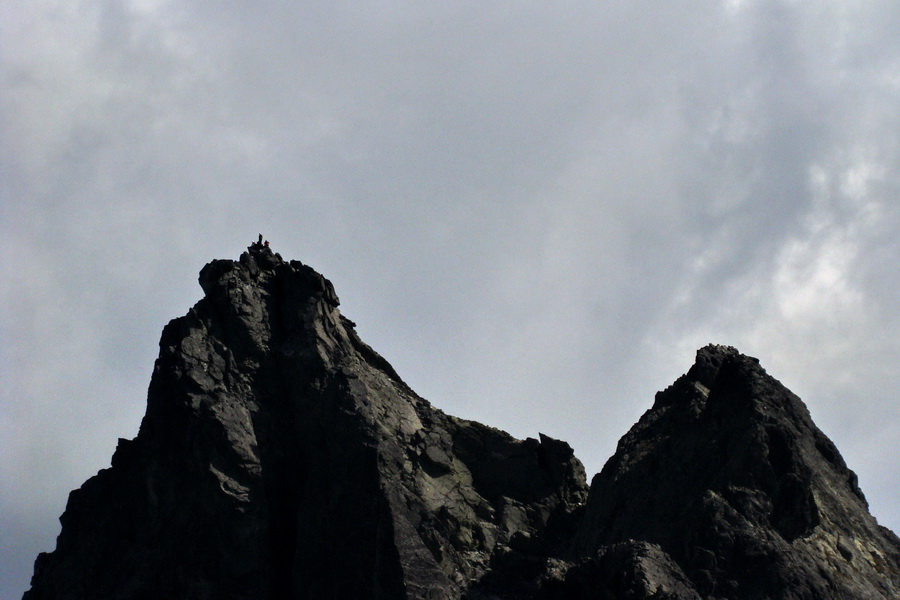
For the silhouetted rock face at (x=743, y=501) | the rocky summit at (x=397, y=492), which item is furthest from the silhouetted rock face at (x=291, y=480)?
the silhouetted rock face at (x=743, y=501)

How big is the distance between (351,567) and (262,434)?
1265cm

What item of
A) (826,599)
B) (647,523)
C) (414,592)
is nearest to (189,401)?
(414,592)

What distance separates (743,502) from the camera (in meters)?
64.6

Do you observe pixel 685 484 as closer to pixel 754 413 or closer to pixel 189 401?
pixel 754 413

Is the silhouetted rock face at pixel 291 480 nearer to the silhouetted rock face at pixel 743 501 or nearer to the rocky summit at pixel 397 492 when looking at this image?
the rocky summit at pixel 397 492

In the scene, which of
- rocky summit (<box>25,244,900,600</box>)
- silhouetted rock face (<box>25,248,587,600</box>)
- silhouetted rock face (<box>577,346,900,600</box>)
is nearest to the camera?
silhouetted rock face (<box>577,346,900,600</box>)

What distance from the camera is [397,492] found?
71.2m

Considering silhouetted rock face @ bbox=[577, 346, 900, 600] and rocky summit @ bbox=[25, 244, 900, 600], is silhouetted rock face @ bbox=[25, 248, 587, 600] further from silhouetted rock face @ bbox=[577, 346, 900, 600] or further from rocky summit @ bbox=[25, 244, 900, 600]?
silhouetted rock face @ bbox=[577, 346, 900, 600]

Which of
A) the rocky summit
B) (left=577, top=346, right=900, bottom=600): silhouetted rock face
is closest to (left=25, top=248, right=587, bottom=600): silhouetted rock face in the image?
the rocky summit

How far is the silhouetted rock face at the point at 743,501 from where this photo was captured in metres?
60.9

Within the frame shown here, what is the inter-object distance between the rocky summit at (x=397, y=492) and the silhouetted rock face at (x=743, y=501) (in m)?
0.14

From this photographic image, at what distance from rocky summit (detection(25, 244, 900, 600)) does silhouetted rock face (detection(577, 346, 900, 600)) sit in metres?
0.14

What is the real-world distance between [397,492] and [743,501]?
70.4 ft

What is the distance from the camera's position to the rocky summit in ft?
208
